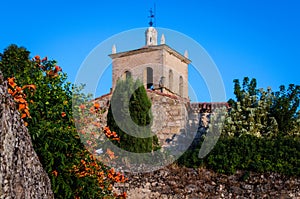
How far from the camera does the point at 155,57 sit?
866 inches

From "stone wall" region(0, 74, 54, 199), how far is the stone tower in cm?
1774

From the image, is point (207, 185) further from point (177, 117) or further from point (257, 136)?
point (177, 117)

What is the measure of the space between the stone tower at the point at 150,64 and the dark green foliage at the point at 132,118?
8637 mm

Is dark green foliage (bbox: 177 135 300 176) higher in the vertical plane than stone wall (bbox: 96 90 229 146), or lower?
lower

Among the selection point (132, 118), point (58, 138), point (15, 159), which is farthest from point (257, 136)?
point (15, 159)

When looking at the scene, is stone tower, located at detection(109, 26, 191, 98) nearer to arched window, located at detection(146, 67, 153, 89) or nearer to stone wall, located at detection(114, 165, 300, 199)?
arched window, located at detection(146, 67, 153, 89)

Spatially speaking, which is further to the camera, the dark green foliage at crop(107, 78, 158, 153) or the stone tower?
the stone tower

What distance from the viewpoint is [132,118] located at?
11648 millimetres

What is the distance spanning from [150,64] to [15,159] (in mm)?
19093

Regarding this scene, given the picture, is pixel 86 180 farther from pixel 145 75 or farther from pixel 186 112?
pixel 145 75

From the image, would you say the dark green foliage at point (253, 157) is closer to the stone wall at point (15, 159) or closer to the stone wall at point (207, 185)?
the stone wall at point (207, 185)

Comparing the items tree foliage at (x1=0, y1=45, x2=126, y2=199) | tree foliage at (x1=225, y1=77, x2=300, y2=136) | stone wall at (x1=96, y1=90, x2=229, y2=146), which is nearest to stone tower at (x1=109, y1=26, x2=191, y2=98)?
stone wall at (x1=96, y1=90, x2=229, y2=146)

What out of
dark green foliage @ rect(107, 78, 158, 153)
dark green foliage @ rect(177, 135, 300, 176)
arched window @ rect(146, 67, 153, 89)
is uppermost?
arched window @ rect(146, 67, 153, 89)

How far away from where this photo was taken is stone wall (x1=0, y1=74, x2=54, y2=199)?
2760mm
